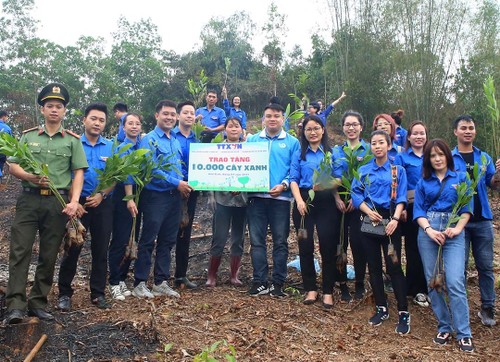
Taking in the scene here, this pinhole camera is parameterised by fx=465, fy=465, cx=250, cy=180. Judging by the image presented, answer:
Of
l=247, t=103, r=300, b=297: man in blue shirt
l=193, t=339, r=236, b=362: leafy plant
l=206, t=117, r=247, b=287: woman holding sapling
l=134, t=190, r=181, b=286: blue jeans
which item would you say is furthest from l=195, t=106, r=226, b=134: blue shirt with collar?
l=193, t=339, r=236, b=362: leafy plant

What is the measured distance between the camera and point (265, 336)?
4.27 metres

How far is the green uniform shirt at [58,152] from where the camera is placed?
4309 millimetres

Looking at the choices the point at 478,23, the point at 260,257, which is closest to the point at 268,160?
the point at 260,257

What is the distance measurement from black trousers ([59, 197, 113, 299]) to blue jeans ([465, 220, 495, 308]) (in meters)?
3.70

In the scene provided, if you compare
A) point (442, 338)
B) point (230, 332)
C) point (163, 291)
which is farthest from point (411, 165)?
point (163, 291)

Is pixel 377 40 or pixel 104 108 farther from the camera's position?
pixel 377 40

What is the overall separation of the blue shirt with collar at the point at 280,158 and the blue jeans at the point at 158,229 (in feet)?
3.05

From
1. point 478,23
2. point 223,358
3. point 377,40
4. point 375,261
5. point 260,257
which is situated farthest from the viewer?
point 377,40

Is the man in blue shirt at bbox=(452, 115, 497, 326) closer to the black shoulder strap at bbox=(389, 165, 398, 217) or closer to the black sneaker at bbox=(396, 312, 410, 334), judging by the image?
the black shoulder strap at bbox=(389, 165, 398, 217)

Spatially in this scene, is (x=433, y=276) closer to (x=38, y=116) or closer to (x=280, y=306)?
(x=280, y=306)

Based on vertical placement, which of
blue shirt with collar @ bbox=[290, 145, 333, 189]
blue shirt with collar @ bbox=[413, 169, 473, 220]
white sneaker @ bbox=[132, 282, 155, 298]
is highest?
blue shirt with collar @ bbox=[290, 145, 333, 189]

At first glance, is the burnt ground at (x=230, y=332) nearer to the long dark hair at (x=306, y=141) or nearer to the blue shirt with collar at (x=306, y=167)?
the blue shirt with collar at (x=306, y=167)

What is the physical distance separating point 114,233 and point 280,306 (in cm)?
201

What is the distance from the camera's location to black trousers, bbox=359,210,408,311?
4566 mm
